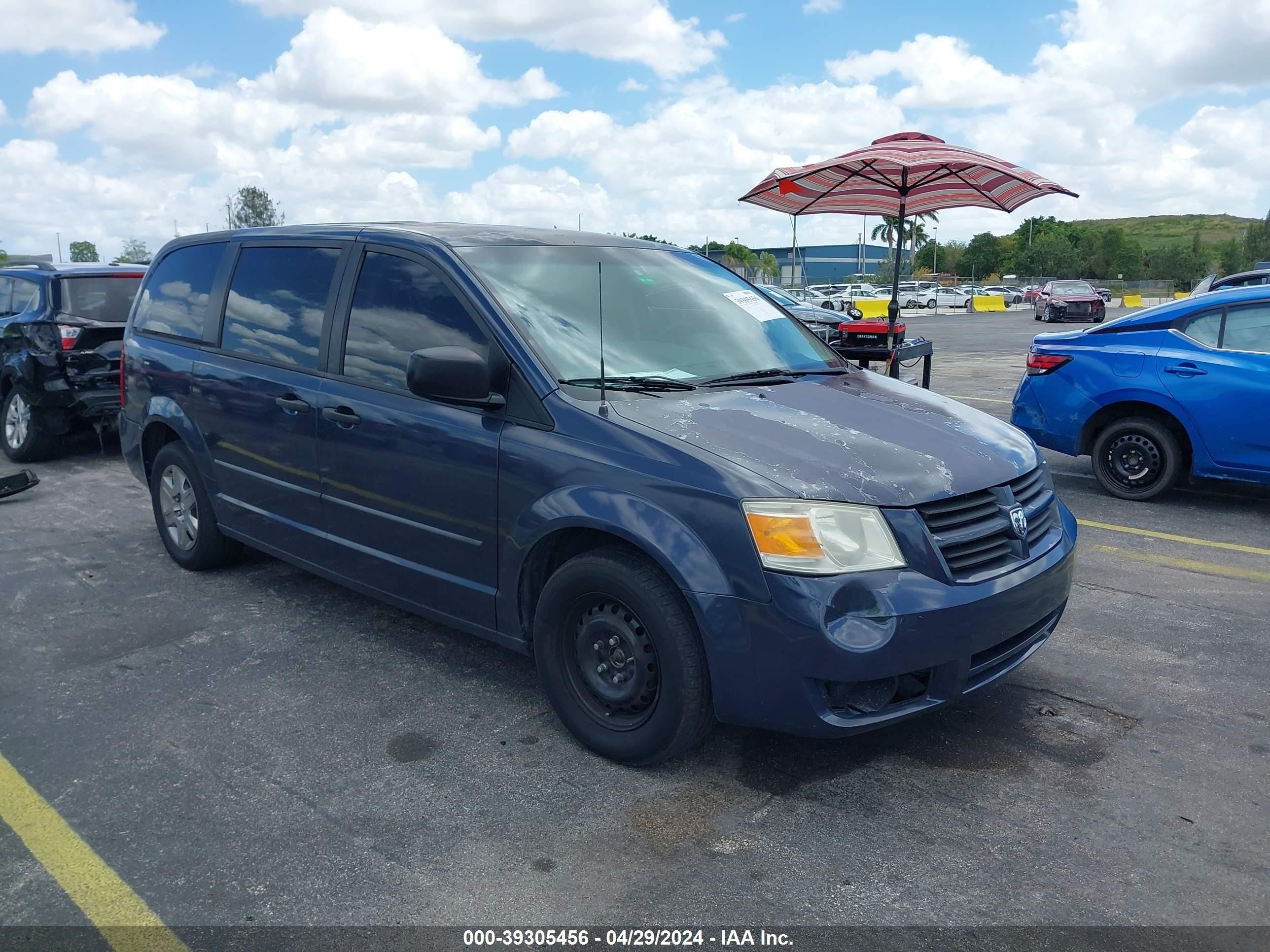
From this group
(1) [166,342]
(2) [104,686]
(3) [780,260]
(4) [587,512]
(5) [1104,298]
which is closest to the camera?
(4) [587,512]

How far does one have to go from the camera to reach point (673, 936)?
98.7 inches

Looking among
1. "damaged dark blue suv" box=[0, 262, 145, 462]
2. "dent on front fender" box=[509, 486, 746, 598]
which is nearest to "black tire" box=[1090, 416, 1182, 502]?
"dent on front fender" box=[509, 486, 746, 598]

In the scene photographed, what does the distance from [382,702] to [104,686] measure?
116 centimetres

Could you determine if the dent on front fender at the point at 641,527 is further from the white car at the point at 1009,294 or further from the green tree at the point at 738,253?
the green tree at the point at 738,253

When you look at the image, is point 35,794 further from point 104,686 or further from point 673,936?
point 673,936

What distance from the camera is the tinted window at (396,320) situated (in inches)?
149

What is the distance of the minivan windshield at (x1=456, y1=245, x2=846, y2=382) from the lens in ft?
12.1

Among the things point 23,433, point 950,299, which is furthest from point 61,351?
point 950,299

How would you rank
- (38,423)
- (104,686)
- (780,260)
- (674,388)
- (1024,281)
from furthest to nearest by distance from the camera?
(780,260) → (1024,281) → (38,423) → (104,686) → (674,388)

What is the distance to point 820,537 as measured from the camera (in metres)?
2.93

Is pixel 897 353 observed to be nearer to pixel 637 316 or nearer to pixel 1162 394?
pixel 1162 394

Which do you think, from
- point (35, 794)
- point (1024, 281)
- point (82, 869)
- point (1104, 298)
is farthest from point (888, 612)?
point (1024, 281)

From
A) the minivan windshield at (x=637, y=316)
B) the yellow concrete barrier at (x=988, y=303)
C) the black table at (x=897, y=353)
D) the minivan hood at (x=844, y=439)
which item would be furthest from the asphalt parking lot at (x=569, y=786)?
the yellow concrete barrier at (x=988, y=303)

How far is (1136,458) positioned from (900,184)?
14.3ft
